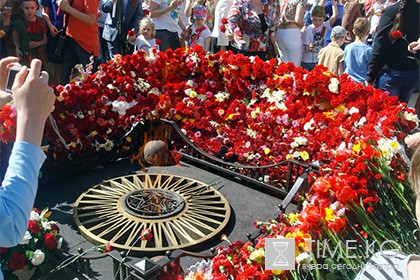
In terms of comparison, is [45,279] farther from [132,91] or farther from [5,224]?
[132,91]

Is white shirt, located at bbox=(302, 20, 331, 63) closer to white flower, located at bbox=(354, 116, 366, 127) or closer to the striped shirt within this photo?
white flower, located at bbox=(354, 116, 366, 127)

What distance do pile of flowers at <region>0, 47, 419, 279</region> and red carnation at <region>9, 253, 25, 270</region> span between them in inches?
41.2

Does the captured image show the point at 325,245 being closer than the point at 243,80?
Yes

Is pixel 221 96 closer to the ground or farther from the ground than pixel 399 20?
closer to the ground

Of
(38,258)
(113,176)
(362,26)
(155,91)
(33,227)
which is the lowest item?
(113,176)

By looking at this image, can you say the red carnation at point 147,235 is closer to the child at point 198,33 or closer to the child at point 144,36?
the child at point 144,36

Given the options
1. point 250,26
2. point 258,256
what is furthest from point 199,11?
point 258,256

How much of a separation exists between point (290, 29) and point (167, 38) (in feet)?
5.95

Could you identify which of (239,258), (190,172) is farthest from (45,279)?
(190,172)

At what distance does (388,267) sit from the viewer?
1106 millimetres

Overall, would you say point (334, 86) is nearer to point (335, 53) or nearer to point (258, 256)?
point (335, 53)

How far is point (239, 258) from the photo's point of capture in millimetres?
2299

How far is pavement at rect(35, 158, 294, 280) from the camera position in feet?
9.91

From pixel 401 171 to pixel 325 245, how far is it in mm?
934
